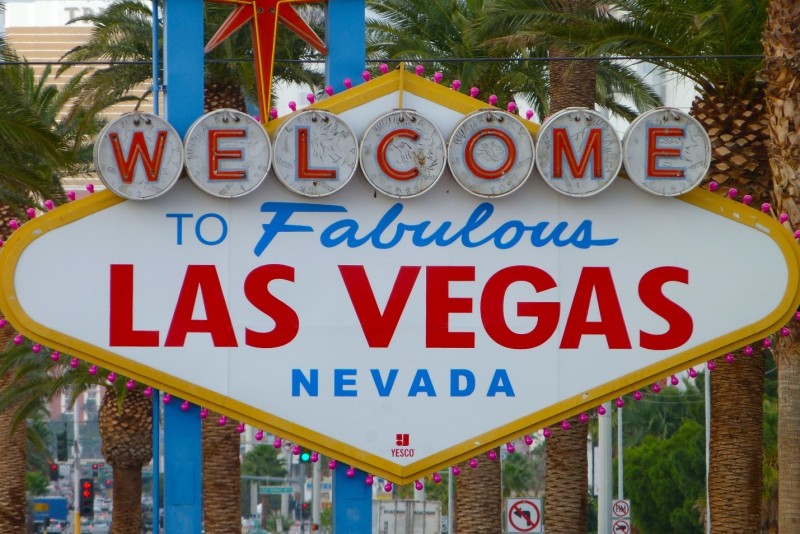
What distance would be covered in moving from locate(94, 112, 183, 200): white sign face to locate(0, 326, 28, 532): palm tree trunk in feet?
59.2

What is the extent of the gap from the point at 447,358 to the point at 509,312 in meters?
0.68

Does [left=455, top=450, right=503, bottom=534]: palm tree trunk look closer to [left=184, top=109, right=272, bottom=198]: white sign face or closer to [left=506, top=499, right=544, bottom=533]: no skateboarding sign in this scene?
[left=506, top=499, right=544, bottom=533]: no skateboarding sign

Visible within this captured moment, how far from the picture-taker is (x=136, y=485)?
32.5 meters

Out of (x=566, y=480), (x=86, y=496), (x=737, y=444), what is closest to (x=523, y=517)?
(x=566, y=480)

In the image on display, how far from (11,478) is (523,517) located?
1180 centimetres

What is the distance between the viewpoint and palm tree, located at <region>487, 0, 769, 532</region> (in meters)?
18.4

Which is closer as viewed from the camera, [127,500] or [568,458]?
[568,458]

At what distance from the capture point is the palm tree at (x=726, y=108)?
18438 mm

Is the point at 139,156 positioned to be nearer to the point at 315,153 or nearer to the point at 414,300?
the point at 315,153

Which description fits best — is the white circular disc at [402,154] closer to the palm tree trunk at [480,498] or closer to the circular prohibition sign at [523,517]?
the palm tree trunk at [480,498]

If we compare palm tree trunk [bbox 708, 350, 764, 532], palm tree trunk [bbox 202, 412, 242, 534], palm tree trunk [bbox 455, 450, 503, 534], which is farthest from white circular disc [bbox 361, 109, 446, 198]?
palm tree trunk [bbox 202, 412, 242, 534]

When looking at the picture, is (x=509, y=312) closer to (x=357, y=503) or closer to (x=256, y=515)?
(x=357, y=503)

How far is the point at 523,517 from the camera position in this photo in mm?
23344

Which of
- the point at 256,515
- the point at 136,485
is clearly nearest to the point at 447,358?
the point at 136,485
